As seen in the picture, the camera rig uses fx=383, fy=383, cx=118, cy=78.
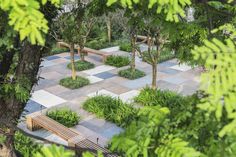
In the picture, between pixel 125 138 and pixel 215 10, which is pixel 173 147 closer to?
pixel 125 138

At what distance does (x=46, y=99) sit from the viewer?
1545 centimetres

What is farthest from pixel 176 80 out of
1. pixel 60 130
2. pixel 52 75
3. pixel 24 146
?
pixel 24 146

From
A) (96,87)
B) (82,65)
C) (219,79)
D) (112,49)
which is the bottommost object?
(96,87)

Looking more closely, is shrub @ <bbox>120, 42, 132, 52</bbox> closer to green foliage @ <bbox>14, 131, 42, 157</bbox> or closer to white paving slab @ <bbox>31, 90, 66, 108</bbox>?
white paving slab @ <bbox>31, 90, 66, 108</bbox>

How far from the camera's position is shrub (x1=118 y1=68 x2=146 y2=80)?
17688mm

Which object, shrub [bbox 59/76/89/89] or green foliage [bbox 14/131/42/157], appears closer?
green foliage [bbox 14/131/42/157]

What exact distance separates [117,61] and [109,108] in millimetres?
5973

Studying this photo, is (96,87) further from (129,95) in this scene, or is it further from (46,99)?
(46,99)

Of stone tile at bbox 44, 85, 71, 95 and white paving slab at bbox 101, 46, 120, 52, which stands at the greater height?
white paving slab at bbox 101, 46, 120, 52

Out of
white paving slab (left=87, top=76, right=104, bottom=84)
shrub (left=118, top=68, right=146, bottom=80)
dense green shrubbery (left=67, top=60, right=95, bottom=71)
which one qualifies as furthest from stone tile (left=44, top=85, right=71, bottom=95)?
shrub (left=118, top=68, right=146, bottom=80)

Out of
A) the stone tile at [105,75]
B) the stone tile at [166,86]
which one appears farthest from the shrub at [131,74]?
the stone tile at [166,86]

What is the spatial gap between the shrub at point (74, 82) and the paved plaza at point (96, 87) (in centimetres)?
23

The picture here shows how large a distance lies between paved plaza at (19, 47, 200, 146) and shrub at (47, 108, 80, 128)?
0.72 ft

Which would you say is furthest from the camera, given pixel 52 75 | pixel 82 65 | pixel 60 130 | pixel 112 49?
pixel 112 49
